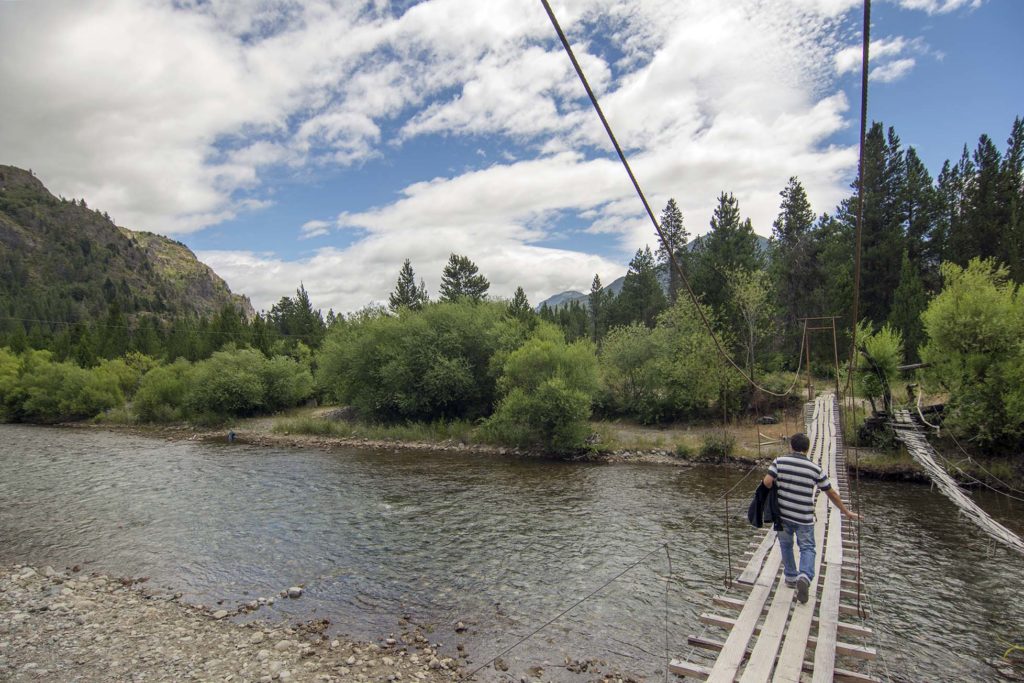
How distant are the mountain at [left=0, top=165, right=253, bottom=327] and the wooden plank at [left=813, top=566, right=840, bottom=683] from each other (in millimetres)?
144590

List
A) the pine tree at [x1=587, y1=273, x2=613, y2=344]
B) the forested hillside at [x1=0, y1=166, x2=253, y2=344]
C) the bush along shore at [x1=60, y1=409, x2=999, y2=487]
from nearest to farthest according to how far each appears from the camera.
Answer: the bush along shore at [x1=60, y1=409, x2=999, y2=487], the pine tree at [x1=587, y1=273, x2=613, y2=344], the forested hillside at [x1=0, y1=166, x2=253, y2=344]

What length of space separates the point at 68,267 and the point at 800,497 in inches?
8040

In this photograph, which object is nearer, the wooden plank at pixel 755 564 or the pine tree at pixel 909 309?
the wooden plank at pixel 755 564

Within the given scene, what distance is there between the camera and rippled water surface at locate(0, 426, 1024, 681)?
33.5 feet

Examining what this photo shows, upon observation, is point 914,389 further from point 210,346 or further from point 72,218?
point 72,218

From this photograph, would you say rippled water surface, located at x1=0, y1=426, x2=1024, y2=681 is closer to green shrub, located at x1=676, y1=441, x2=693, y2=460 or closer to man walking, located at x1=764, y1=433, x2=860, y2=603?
green shrub, located at x1=676, y1=441, x2=693, y2=460

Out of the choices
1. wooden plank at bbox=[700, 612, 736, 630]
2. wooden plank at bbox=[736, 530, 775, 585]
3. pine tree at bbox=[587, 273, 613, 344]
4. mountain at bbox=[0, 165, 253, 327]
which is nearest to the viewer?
wooden plank at bbox=[700, 612, 736, 630]

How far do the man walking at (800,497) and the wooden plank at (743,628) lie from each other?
0.53 meters

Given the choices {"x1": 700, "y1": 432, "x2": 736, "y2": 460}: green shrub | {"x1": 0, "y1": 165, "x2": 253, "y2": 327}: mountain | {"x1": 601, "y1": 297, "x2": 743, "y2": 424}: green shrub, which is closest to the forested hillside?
{"x1": 0, "y1": 165, "x2": 253, "y2": 327}: mountain

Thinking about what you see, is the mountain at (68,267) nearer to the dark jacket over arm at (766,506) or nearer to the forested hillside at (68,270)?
the forested hillside at (68,270)

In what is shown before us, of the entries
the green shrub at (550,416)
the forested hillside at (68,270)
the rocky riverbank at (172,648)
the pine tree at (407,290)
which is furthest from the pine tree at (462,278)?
the forested hillside at (68,270)

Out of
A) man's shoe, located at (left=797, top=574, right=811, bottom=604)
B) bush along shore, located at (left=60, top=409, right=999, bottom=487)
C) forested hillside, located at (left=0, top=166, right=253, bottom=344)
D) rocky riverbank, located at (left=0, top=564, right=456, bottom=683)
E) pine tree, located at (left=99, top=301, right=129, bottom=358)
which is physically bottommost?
rocky riverbank, located at (left=0, top=564, right=456, bottom=683)

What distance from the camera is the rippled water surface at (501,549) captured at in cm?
1020

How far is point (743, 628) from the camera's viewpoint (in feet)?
21.4
